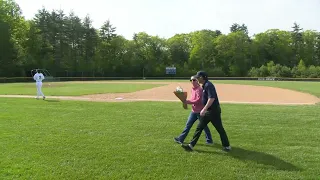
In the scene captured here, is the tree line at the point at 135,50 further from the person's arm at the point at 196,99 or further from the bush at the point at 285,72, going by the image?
the person's arm at the point at 196,99

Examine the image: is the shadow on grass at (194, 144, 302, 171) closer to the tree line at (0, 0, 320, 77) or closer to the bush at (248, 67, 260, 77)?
the tree line at (0, 0, 320, 77)

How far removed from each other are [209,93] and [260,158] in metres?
1.71

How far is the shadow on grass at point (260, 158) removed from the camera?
620 centimetres

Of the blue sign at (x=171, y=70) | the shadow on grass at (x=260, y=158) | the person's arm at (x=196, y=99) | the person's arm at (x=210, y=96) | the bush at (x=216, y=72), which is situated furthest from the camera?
the blue sign at (x=171, y=70)

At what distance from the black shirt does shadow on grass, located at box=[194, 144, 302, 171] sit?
1091 mm

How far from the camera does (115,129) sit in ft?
31.5

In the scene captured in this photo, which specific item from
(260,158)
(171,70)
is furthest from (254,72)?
(260,158)

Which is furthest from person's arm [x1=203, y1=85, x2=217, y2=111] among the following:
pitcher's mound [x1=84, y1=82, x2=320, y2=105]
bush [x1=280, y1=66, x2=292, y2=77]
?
bush [x1=280, y1=66, x2=292, y2=77]

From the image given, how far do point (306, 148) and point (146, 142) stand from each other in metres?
3.76

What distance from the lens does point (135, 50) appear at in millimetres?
83562

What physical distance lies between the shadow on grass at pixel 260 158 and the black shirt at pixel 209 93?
1.09m

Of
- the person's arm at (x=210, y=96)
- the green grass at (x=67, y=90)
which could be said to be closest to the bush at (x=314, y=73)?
the green grass at (x=67, y=90)

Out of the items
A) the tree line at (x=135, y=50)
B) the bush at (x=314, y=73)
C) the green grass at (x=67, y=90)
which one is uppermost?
the tree line at (x=135, y=50)

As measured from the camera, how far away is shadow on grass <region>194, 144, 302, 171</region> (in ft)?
20.4
